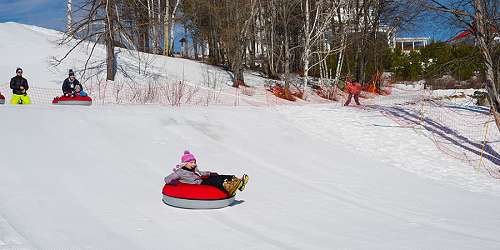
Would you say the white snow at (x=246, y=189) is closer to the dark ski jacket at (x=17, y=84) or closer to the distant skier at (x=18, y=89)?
the distant skier at (x=18, y=89)

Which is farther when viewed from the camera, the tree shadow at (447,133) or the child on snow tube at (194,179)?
the tree shadow at (447,133)

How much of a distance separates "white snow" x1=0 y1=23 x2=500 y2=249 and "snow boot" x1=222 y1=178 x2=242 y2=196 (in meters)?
0.35

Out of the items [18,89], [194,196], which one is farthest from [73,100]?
[194,196]

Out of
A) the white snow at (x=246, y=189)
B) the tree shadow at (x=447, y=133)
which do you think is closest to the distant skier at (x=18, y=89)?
the white snow at (x=246, y=189)

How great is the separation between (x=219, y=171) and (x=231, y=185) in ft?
9.70

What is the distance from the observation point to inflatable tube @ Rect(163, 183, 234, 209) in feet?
25.7

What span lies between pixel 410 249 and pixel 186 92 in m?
17.0

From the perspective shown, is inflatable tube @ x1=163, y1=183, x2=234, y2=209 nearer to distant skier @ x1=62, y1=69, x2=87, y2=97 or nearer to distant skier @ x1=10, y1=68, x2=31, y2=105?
distant skier @ x1=62, y1=69, x2=87, y2=97

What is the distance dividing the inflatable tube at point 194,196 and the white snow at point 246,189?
0.43 feet

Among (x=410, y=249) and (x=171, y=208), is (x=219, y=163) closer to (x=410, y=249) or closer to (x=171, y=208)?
(x=171, y=208)

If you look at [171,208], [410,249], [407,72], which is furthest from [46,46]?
[407,72]

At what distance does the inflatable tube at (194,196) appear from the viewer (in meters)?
7.82

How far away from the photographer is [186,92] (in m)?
22.3

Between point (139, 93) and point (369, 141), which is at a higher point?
point (139, 93)
